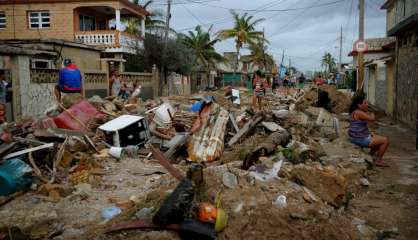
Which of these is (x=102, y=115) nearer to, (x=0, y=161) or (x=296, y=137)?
(x=0, y=161)

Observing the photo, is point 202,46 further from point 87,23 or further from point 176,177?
point 176,177

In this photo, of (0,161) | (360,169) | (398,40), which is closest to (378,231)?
(360,169)

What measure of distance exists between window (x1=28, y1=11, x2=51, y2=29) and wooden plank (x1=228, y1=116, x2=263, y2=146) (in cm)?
2082

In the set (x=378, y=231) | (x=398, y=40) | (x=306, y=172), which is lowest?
(x=378, y=231)

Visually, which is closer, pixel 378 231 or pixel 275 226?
pixel 275 226

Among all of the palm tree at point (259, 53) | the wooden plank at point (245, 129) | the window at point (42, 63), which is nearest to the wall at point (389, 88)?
the wooden plank at point (245, 129)

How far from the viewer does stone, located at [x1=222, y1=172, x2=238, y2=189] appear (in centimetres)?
539

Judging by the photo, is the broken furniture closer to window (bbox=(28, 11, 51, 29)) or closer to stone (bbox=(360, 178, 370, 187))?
stone (bbox=(360, 178, 370, 187))

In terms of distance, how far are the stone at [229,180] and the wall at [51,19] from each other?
23.0 m

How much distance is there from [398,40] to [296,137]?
9.62 m

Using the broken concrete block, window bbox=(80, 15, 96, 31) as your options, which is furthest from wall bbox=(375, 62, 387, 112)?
window bbox=(80, 15, 96, 31)

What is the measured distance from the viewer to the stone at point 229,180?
212 inches

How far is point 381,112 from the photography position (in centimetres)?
1847

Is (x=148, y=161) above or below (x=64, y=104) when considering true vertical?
below
